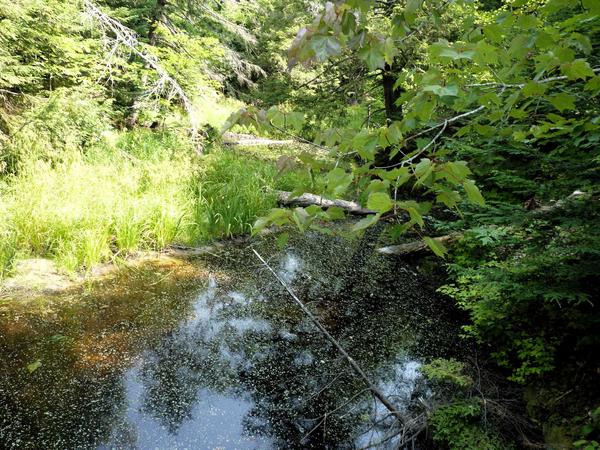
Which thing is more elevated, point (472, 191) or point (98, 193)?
point (472, 191)

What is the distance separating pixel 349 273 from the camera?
16.8 ft

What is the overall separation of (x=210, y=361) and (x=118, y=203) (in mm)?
2760

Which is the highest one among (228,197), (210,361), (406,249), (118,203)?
(118,203)

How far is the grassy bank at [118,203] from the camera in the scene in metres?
4.46

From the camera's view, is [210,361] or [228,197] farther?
[228,197]

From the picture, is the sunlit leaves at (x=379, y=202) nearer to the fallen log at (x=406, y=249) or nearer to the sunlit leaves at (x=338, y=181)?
the sunlit leaves at (x=338, y=181)

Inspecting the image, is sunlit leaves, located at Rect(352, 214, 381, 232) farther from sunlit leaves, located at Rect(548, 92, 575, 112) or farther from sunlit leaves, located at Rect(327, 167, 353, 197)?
sunlit leaves, located at Rect(548, 92, 575, 112)

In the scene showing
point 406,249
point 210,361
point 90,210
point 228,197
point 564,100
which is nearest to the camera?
point 564,100

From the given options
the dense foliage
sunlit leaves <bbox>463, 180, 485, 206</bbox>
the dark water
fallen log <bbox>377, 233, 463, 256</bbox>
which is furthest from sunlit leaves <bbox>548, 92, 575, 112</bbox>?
fallen log <bbox>377, 233, 463, 256</bbox>

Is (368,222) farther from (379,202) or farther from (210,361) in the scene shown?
(210,361)

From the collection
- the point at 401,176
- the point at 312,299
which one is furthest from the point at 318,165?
the point at 312,299

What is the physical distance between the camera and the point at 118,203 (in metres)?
5.09

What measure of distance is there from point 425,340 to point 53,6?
711 centimetres

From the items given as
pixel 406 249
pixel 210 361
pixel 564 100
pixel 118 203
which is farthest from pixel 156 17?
pixel 564 100
